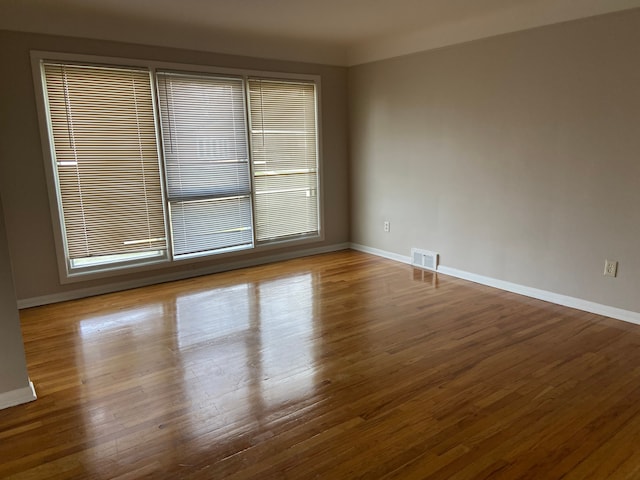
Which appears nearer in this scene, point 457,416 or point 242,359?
point 457,416

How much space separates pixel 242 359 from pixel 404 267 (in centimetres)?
262

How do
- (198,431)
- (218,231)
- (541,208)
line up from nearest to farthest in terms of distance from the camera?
(198,431) < (541,208) < (218,231)

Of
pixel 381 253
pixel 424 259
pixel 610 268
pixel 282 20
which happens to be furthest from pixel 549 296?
pixel 282 20

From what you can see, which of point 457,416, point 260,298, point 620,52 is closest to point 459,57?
point 620,52

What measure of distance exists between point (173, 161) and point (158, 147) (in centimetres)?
20

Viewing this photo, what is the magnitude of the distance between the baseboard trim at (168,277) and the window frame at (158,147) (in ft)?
0.33

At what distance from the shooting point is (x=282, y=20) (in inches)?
157

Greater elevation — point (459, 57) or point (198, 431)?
point (459, 57)

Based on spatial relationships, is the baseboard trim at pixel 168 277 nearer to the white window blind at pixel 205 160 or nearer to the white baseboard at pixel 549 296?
the white window blind at pixel 205 160

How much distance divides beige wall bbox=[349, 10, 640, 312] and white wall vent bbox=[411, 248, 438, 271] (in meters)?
0.09

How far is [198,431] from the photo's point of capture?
2.09 m

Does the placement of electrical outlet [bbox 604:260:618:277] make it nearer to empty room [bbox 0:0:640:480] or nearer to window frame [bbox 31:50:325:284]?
empty room [bbox 0:0:640:480]

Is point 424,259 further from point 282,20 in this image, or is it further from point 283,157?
point 282,20

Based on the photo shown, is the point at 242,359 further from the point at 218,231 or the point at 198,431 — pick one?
the point at 218,231
